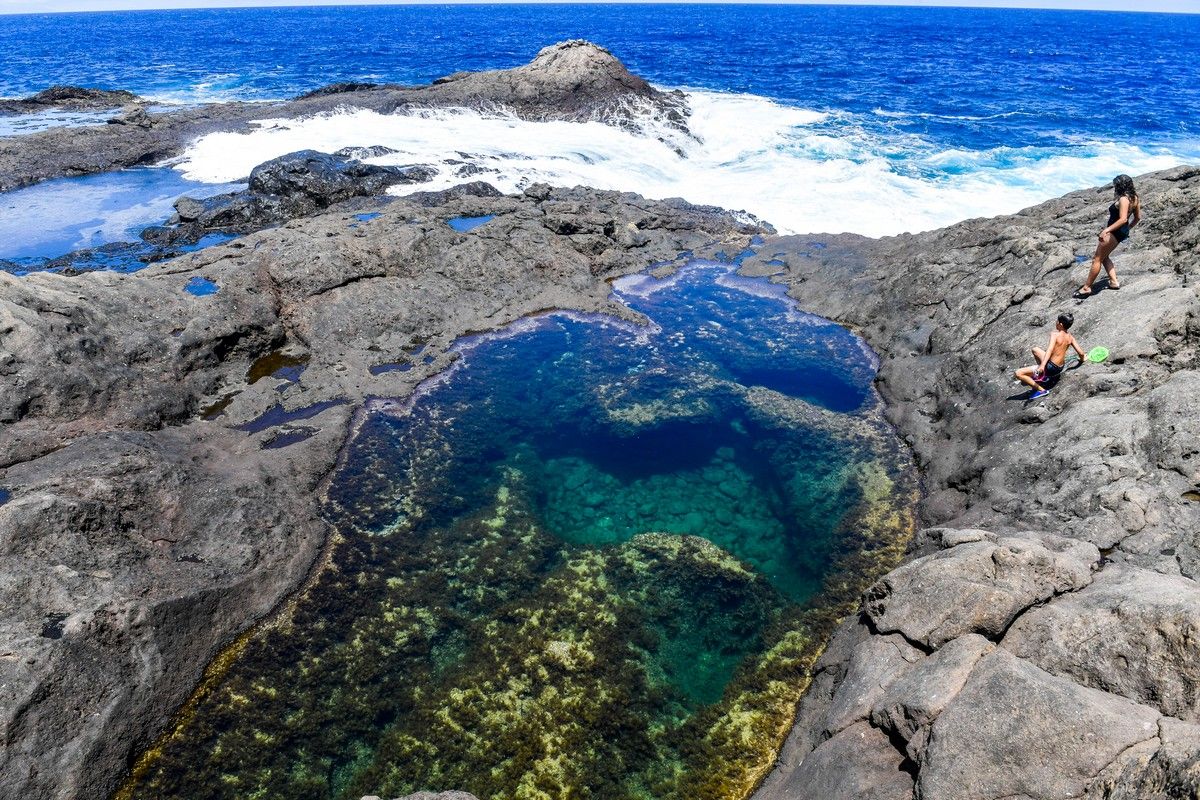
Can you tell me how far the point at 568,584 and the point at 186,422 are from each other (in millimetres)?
8785

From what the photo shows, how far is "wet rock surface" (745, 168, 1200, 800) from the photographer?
17.8 ft

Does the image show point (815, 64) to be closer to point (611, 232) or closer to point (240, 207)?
point (611, 232)

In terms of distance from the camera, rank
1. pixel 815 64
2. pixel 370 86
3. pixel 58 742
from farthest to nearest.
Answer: pixel 815 64 < pixel 370 86 < pixel 58 742

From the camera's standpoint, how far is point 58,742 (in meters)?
7.22

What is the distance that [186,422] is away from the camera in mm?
12867

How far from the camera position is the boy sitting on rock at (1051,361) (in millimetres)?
10898

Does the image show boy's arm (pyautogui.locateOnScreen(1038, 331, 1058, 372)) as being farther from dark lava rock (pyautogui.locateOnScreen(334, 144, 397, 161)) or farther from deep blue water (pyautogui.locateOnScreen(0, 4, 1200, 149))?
deep blue water (pyautogui.locateOnScreen(0, 4, 1200, 149))

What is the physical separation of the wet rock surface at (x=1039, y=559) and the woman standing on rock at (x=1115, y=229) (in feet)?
1.58

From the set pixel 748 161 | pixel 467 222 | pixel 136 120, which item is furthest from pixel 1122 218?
pixel 136 120

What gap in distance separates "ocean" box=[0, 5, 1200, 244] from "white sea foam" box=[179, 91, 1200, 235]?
0.14 meters

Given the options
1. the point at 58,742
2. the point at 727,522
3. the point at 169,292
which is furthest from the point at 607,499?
the point at 169,292

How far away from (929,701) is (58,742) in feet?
31.5

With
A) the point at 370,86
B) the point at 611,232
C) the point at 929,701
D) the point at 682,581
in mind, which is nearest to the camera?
the point at 929,701

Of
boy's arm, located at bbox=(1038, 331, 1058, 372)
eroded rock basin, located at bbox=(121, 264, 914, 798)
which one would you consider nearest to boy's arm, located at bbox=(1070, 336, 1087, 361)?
boy's arm, located at bbox=(1038, 331, 1058, 372)
